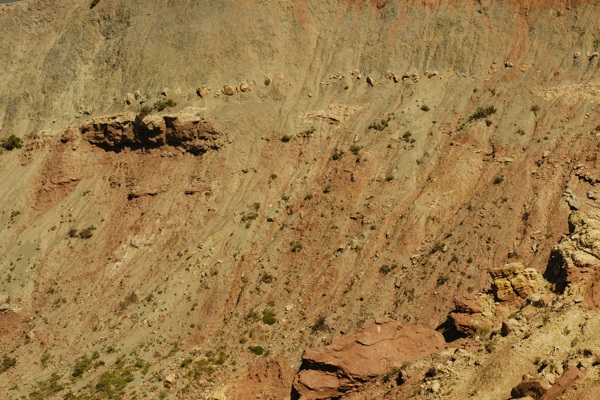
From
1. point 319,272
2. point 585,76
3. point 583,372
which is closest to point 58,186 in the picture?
A: point 319,272

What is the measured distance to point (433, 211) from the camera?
2969cm

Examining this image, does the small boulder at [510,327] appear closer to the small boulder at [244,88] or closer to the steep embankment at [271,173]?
the steep embankment at [271,173]

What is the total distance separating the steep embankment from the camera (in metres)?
27.6

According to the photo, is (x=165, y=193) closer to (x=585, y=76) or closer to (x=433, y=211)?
(x=433, y=211)

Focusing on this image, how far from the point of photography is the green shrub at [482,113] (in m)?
33.2

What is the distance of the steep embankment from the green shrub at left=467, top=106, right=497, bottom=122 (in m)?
0.09

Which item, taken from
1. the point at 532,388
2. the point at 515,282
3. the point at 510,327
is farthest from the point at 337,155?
the point at 532,388

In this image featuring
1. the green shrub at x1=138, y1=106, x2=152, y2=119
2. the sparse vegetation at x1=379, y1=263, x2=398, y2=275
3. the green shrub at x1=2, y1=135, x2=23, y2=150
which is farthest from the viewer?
the green shrub at x1=2, y1=135, x2=23, y2=150

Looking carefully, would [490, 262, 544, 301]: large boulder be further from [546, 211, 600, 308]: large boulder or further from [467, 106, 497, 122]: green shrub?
[467, 106, 497, 122]: green shrub

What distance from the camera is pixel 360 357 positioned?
67.8ft

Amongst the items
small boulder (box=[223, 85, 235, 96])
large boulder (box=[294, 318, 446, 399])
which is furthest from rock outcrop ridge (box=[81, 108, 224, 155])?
large boulder (box=[294, 318, 446, 399])

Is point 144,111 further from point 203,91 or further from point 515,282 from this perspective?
point 515,282

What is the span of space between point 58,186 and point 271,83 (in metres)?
13.9

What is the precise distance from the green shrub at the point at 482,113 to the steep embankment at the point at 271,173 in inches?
3.6
